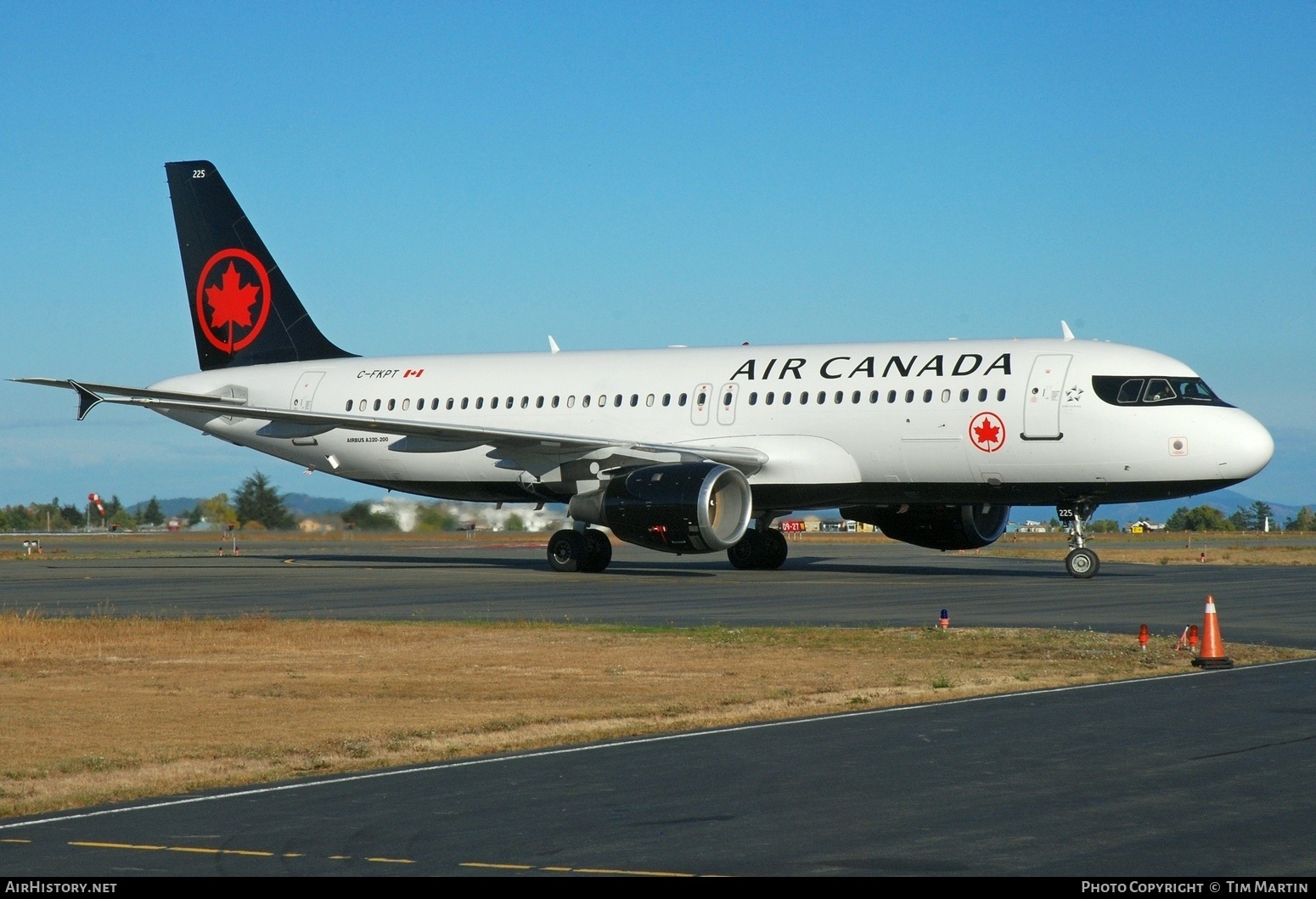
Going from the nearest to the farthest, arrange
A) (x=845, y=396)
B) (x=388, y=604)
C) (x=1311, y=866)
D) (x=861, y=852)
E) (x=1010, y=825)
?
(x=1311, y=866) < (x=861, y=852) < (x=1010, y=825) < (x=388, y=604) < (x=845, y=396)

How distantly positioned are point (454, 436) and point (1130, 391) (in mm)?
12398

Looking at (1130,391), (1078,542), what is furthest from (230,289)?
(1130,391)

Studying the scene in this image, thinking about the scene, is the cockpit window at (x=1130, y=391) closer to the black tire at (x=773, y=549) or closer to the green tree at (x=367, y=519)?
the black tire at (x=773, y=549)

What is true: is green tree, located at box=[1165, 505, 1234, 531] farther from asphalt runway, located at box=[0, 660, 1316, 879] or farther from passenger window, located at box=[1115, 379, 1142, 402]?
asphalt runway, located at box=[0, 660, 1316, 879]

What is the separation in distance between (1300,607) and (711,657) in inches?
383

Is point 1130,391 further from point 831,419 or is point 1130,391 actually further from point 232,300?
point 232,300

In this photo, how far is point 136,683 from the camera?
13852 millimetres

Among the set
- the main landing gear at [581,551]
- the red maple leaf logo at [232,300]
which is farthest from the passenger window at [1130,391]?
the red maple leaf logo at [232,300]

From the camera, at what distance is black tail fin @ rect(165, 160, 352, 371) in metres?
37.7

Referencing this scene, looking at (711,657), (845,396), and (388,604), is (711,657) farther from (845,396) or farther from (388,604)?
(845,396)

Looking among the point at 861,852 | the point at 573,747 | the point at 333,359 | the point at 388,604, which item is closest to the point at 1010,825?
the point at 861,852

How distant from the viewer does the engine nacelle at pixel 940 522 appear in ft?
103

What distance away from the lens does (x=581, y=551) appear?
104 feet

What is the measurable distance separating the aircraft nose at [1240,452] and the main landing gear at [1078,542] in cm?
251
